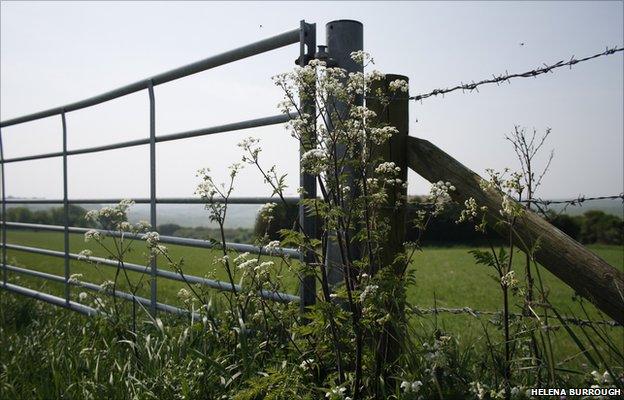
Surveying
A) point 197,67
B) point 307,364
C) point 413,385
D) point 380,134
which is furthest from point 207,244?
point 413,385

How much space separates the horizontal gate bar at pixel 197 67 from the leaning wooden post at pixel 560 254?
1.36 metres

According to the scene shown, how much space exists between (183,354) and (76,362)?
0.78 meters

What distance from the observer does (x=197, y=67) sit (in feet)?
13.1

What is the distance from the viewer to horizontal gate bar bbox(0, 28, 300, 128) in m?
3.19

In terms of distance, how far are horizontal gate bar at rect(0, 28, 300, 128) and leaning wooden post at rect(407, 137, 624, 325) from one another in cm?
136

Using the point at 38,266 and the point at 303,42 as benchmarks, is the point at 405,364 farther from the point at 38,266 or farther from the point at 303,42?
the point at 38,266

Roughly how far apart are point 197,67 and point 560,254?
2.90 meters

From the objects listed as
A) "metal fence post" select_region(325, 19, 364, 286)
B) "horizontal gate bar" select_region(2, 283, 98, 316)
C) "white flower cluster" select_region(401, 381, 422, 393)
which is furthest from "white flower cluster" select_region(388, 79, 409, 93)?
"horizontal gate bar" select_region(2, 283, 98, 316)

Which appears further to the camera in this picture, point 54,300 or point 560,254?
point 54,300

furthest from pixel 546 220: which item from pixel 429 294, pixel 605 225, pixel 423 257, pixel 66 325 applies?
pixel 605 225

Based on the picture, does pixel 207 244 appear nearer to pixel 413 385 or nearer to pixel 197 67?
pixel 197 67

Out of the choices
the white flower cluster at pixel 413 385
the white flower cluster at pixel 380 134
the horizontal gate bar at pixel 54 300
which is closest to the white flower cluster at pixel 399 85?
the white flower cluster at pixel 380 134

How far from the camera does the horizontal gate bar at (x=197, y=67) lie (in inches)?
126

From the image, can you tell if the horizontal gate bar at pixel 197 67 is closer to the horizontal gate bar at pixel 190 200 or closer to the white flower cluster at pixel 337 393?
the horizontal gate bar at pixel 190 200
